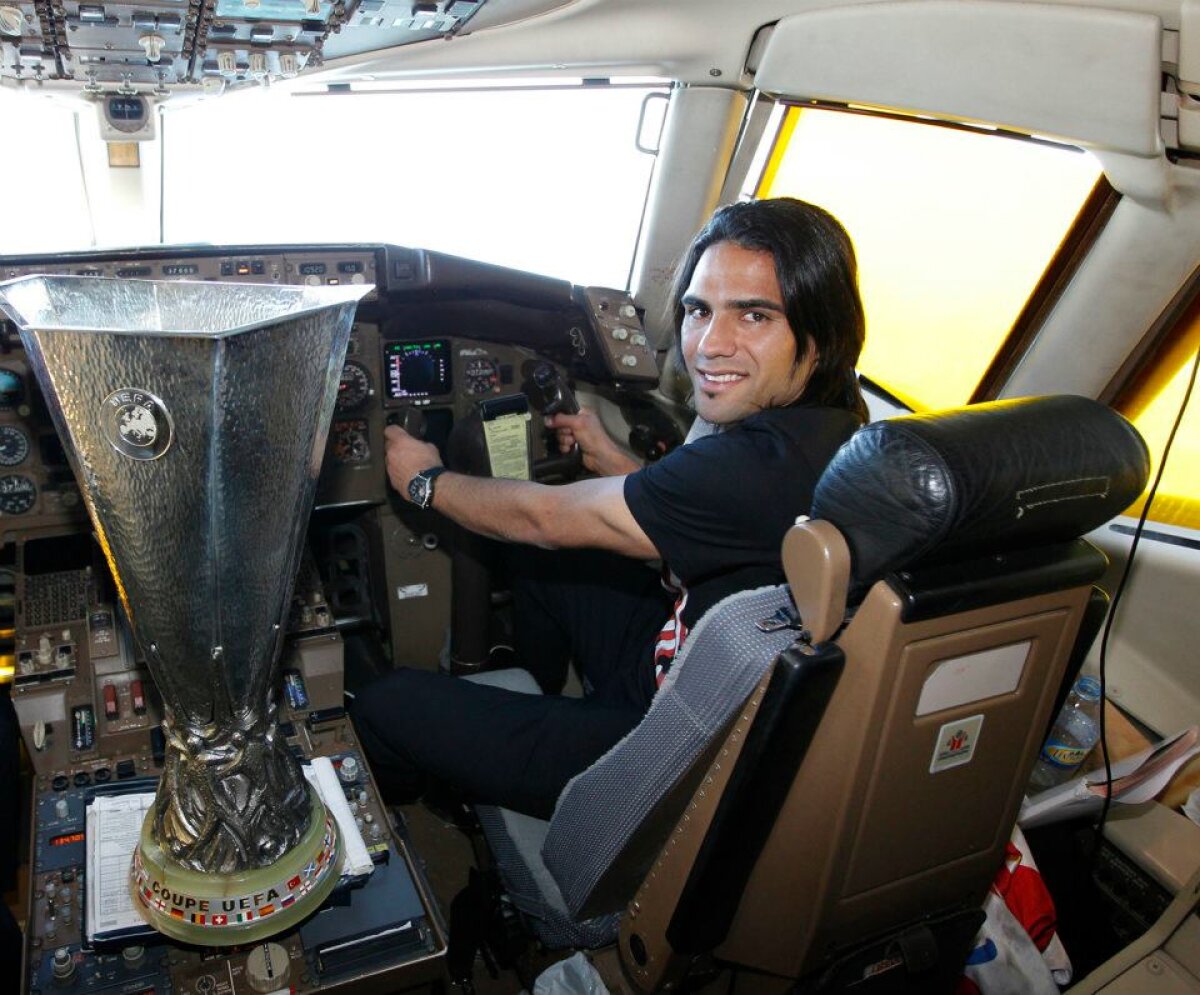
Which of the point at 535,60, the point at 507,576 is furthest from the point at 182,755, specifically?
the point at 535,60

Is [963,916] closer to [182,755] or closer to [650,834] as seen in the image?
[650,834]

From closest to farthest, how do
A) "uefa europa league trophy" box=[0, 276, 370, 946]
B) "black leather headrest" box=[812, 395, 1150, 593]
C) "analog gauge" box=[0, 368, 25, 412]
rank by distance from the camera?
"uefa europa league trophy" box=[0, 276, 370, 946] < "black leather headrest" box=[812, 395, 1150, 593] < "analog gauge" box=[0, 368, 25, 412]

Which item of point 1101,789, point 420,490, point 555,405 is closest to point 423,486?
point 420,490

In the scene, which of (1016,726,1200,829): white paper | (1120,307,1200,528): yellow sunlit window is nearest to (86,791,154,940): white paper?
(1016,726,1200,829): white paper

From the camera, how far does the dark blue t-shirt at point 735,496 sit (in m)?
1.60

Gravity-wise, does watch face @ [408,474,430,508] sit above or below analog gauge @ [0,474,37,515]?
above

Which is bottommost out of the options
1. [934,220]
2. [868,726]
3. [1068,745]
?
[1068,745]

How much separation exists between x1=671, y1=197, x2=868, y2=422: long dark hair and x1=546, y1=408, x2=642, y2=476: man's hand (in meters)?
0.77

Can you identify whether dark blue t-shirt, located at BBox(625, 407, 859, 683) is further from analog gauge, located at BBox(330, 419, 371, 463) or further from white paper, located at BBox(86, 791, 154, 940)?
analog gauge, located at BBox(330, 419, 371, 463)

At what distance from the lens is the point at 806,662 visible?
1160 millimetres

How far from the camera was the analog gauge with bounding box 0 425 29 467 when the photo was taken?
6.94ft

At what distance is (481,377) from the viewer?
2646 millimetres

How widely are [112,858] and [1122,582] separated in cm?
214

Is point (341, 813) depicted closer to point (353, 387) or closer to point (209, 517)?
point (209, 517)
